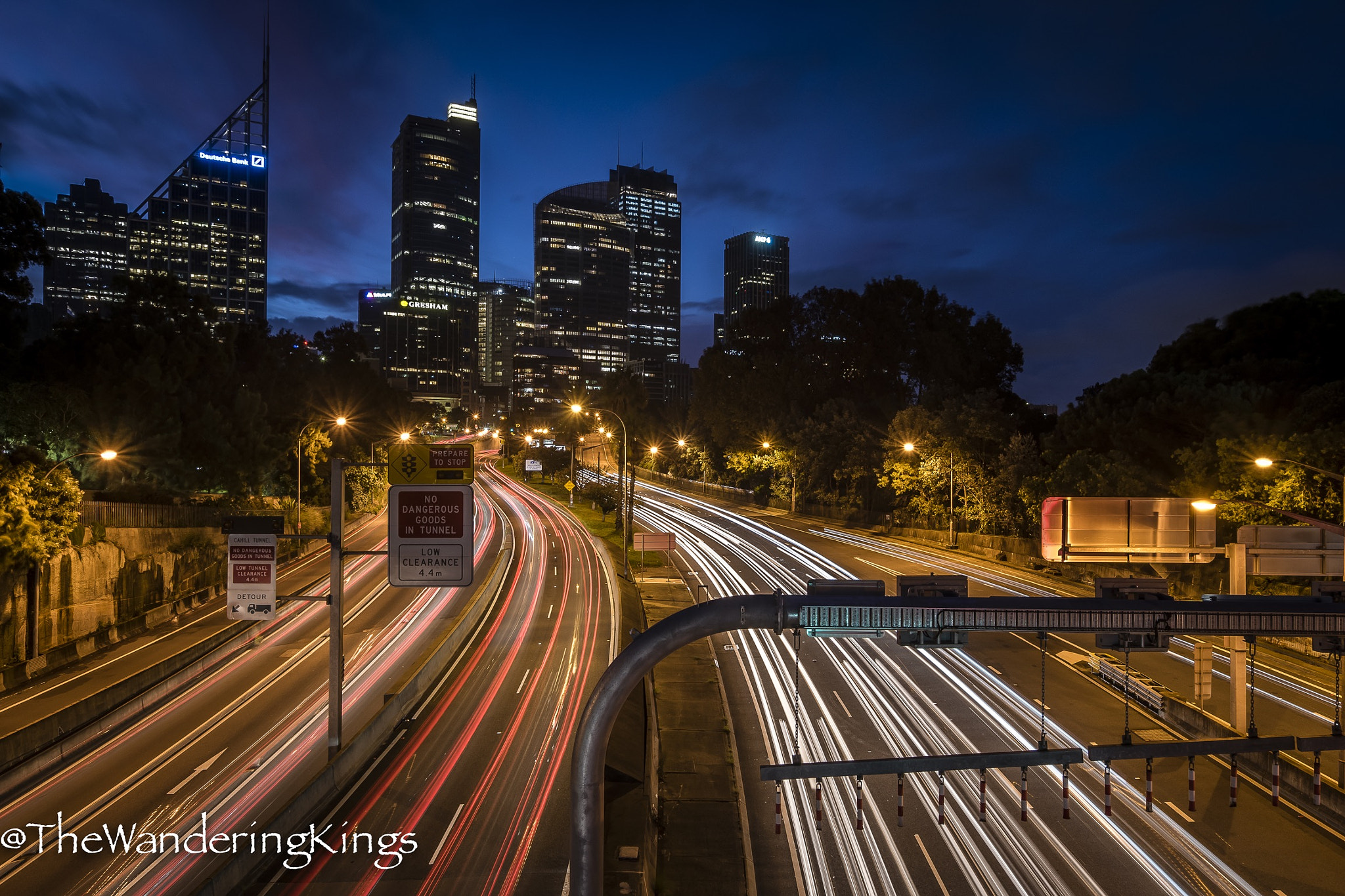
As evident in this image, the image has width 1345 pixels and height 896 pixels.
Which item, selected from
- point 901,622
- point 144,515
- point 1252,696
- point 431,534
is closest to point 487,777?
point 431,534

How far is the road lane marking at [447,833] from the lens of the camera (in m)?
12.4

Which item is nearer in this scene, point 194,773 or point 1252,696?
point 1252,696

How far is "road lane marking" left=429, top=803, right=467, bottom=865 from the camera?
12.4 metres

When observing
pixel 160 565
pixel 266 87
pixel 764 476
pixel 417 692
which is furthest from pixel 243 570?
pixel 266 87

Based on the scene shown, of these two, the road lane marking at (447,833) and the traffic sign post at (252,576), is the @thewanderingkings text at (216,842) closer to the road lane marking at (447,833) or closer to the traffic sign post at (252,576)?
the road lane marking at (447,833)

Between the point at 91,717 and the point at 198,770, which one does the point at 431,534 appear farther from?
the point at 91,717

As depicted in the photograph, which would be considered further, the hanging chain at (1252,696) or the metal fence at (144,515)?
the metal fence at (144,515)

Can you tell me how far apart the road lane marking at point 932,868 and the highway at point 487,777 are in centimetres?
633

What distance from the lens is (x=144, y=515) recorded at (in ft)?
105

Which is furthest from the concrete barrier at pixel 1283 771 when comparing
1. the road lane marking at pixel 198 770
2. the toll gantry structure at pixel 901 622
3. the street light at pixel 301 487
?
the street light at pixel 301 487

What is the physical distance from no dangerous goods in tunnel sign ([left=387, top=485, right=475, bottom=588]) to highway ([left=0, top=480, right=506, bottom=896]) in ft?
17.9

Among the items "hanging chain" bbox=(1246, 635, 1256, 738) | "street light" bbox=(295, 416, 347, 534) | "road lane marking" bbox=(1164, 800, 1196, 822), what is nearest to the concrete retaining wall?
"street light" bbox=(295, 416, 347, 534)

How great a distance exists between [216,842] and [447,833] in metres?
4.08

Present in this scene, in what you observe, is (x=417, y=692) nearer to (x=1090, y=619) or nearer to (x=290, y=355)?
(x=1090, y=619)
